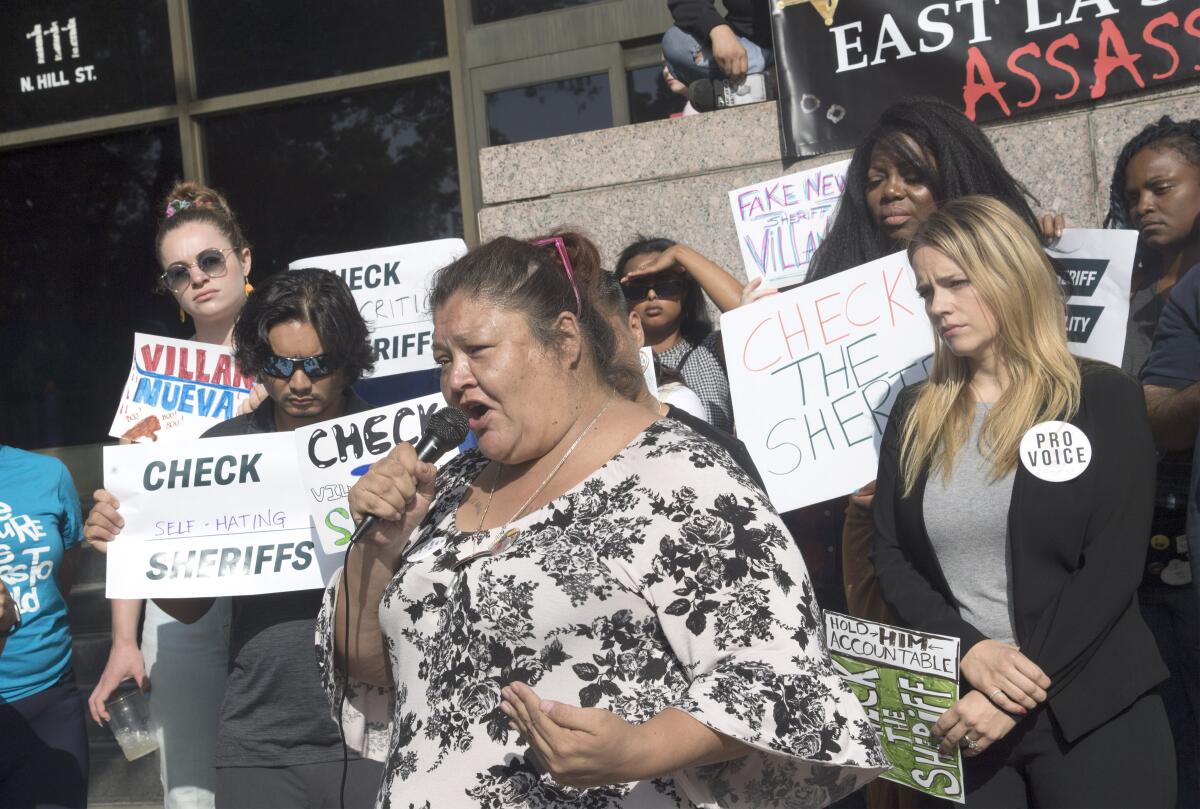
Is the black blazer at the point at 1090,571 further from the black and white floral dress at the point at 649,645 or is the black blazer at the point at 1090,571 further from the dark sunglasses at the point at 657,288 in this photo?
the dark sunglasses at the point at 657,288

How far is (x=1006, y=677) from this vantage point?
2.96m

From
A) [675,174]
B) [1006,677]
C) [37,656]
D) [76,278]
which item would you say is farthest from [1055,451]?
[76,278]

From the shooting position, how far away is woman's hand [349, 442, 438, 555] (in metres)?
2.48

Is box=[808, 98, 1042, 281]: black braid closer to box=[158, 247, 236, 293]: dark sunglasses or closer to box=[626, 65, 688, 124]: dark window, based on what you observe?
box=[158, 247, 236, 293]: dark sunglasses

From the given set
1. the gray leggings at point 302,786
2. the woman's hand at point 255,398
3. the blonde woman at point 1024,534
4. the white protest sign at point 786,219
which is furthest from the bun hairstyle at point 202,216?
the blonde woman at point 1024,534

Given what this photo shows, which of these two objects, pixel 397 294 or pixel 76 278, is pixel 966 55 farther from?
pixel 76 278

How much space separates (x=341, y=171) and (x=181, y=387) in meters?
3.73

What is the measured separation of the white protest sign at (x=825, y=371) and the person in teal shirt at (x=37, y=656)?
2.30 meters

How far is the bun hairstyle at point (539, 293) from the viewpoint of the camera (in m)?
2.44

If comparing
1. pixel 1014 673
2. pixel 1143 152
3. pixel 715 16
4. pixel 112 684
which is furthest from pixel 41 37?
pixel 1014 673

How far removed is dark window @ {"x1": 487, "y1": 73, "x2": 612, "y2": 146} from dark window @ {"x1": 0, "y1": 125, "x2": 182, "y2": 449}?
2262 mm

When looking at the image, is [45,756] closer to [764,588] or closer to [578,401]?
[578,401]

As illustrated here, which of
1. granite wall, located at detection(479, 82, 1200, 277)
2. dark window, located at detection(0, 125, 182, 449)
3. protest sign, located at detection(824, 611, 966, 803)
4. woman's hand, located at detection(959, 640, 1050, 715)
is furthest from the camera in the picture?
dark window, located at detection(0, 125, 182, 449)

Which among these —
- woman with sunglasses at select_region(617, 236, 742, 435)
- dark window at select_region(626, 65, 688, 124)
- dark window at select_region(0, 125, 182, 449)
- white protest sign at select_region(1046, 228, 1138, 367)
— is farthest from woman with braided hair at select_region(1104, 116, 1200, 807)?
dark window at select_region(0, 125, 182, 449)
